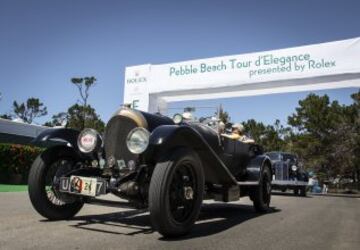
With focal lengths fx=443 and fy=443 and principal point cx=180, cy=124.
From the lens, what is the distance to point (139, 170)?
4980 millimetres

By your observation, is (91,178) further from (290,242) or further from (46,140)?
(290,242)

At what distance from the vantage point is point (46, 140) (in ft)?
18.4

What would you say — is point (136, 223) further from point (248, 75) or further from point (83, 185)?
point (248, 75)

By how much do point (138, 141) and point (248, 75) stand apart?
9351 mm

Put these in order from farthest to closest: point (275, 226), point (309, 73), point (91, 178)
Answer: point (309, 73) → point (275, 226) → point (91, 178)

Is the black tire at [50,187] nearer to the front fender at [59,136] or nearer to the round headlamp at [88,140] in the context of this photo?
the front fender at [59,136]

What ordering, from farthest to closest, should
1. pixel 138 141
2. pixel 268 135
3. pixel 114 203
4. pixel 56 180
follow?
pixel 268 135 < pixel 56 180 < pixel 114 203 < pixel 138 141

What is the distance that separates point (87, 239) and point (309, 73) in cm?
992

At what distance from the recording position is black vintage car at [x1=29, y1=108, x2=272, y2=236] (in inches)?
183

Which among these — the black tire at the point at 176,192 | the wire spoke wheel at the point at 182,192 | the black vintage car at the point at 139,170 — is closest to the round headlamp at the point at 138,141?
the black vintage car at the point at 139,170

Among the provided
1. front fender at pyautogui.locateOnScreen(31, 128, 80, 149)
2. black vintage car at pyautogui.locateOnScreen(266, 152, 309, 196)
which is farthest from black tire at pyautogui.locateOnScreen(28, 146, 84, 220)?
black vintage car at pyautogui.locateOnScreen(266, 152, 309, 196)

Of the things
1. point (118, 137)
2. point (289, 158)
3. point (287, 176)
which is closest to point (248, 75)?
point (287, 176)

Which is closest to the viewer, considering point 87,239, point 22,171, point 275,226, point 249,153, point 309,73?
point 87,239

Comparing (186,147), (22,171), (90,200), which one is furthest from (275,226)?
(22,171)
